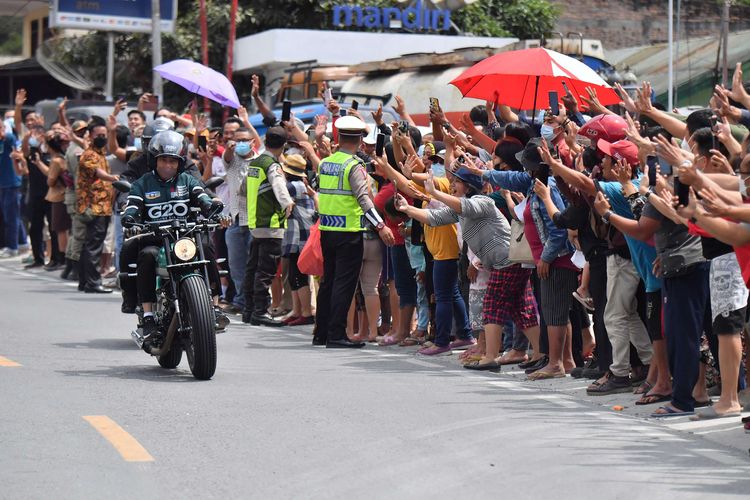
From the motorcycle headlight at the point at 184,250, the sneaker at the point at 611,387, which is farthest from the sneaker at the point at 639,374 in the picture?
the motorcycle headlight at the point at 184,250

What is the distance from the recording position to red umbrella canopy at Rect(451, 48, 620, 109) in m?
12.7

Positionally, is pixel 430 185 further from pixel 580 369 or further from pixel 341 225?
pixel 580 369

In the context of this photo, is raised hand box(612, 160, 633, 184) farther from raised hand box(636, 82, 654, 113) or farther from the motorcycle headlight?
the motorcycle headlight

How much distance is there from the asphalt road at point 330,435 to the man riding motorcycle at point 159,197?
0.64 meters

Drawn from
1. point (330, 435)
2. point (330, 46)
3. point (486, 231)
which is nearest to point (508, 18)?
point (330, 46)

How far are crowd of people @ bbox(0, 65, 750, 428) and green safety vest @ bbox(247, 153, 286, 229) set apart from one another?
2 centimetres

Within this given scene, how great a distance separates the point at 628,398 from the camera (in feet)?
35.6

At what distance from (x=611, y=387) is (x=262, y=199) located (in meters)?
5.72

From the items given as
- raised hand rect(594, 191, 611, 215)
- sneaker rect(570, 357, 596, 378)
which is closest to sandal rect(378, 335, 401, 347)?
sneaker rect(570, 357, 596, 378)

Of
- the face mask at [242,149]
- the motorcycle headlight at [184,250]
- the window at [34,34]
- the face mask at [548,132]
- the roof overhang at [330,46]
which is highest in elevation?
the window at [34,34]

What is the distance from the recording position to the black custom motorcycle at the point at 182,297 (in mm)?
10953

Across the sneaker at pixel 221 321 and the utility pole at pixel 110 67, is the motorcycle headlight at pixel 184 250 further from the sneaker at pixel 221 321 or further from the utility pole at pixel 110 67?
the utility pole at pixel 110 67

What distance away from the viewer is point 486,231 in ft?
41.2

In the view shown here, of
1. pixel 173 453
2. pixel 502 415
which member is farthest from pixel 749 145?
pixel 173 453
